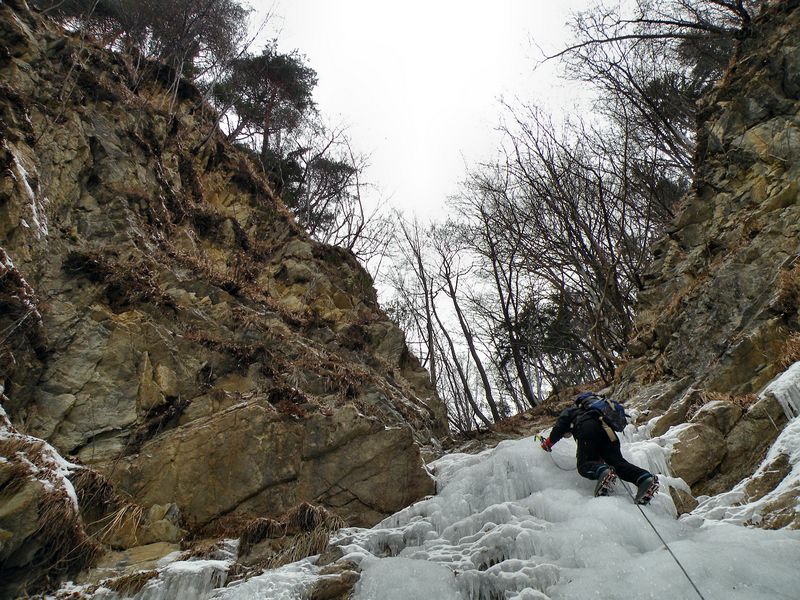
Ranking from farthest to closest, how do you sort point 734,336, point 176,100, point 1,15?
point 176,100 < point 1,15 < point 734,336

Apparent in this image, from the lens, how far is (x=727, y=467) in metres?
4.65

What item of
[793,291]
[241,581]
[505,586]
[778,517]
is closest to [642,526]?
[778,517]

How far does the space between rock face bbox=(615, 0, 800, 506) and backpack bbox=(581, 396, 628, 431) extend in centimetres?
61

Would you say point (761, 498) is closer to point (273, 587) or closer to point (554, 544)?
point (554, 544)

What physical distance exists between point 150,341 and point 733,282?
8.43 metres

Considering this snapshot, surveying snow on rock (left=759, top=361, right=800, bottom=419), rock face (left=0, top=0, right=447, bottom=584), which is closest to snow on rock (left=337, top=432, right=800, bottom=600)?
rock face (left=0, top=0, right=447, bottom=584)

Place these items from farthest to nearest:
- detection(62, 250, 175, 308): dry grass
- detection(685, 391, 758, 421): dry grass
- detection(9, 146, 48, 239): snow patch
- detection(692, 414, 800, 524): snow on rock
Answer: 1. detection(62, 250, 175, 308): dry grass
2. detection(9, 146, 48, 239): snow patch
3. detection(685, 391, 758, 421): dry grass
4. detection(692, 414, 800, 524): snow on rock

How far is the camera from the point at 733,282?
647cm

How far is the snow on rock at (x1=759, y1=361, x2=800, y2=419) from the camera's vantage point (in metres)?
4.34

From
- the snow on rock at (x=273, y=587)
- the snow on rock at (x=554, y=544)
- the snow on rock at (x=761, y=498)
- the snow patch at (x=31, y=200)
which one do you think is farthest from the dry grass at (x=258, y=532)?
the snow patch at (x=31, y=200)

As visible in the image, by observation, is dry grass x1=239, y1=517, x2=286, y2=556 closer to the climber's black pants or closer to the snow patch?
the climber's black pants

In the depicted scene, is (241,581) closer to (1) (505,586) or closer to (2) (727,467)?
(1) (505,586)

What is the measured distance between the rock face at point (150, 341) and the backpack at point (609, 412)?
272cm

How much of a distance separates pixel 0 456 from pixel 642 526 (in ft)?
19.3
